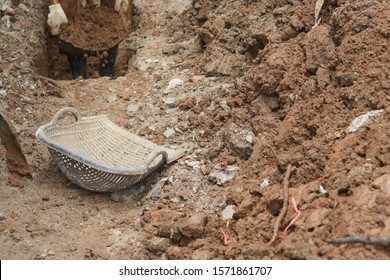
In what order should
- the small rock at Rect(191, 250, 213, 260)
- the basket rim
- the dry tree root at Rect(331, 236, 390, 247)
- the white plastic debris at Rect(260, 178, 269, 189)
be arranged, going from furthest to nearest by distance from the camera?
the basket rim → the white plastic debris at Rect(260, 178, 269, 189) → the small rock at Rect(191, 250, 213, 260) → the dry tree root at Rect(331, 236, 390, 247)

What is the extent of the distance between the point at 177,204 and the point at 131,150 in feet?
2.07

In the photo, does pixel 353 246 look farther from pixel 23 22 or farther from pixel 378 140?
pixel 23 22

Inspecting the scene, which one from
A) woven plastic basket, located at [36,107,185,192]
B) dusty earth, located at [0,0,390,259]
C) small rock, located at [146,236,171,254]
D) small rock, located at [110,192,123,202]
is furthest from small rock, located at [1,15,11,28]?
small rock, located at [146,236,171,254]

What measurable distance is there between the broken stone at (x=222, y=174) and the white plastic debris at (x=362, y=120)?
823 mm

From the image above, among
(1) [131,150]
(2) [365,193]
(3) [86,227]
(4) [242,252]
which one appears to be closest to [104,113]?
(1) [131,150]

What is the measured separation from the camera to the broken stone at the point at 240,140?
11.3ft

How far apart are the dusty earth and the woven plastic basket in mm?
110

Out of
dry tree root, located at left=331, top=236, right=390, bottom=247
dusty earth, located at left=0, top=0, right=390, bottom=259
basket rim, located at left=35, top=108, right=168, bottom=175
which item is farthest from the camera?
basket rim, located at left=35, top=108, right=168, bottom=175

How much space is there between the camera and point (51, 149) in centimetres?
340

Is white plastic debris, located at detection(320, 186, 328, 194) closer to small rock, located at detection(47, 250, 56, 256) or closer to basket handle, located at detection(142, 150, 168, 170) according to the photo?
basket handle, located at detection(142, 150, 168, 170)

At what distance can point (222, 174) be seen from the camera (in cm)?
342

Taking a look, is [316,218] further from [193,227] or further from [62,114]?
[62,114]

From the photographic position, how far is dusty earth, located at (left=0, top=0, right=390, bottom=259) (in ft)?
8.48

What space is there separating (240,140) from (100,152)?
96 cm
